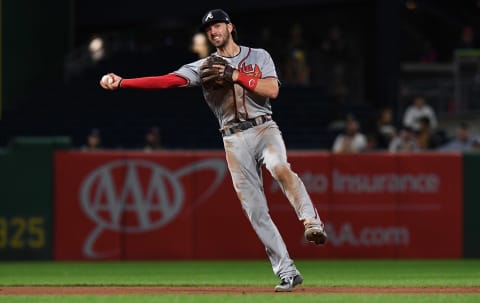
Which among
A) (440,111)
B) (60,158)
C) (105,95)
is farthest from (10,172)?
(440,111)

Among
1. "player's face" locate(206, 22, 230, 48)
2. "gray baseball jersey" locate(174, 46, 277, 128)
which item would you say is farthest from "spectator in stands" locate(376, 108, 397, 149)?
"player's face" locate(206, 22, 230, 48)

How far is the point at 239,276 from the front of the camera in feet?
39.1

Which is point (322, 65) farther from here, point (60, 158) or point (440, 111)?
point (60, 158)

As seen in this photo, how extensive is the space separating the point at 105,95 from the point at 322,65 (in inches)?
200

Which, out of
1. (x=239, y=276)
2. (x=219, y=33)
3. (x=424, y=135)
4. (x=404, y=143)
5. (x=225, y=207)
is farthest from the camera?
(x=424, y=135)

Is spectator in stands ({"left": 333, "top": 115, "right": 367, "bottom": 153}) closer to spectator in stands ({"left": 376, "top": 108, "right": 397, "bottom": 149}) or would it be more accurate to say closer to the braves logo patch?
→ spectator in stands ({"left": 376, "top": 108, "right": 397, "bottom": 149})

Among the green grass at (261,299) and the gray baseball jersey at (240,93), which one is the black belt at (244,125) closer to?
the gray baseball jersey at (240,93)

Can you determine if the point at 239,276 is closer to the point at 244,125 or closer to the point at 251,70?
the point at 244,125

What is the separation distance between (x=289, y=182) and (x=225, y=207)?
668cm

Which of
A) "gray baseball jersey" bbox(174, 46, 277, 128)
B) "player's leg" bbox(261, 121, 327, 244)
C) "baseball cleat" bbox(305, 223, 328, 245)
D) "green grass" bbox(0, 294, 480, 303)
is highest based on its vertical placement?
"gray baseball jersey" bbox(174, 46, 277, 128)

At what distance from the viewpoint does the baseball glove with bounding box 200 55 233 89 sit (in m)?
8.53

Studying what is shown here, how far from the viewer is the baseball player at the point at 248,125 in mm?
8680

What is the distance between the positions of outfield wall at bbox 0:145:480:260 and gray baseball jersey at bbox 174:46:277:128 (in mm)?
6376

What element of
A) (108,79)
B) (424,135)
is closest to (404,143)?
(424,135)
